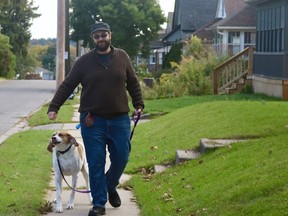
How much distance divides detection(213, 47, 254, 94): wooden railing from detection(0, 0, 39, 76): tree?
191ft

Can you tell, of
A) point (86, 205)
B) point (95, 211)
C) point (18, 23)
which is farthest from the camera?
point (18, 23)

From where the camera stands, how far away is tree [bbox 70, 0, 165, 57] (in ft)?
186

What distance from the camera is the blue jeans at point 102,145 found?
28.3ft

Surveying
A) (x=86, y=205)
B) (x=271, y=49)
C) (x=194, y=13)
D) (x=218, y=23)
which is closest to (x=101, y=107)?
(x=86, y=205)

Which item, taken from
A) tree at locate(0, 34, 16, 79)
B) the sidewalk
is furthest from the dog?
tree at locate(0, 34, 16, 79)

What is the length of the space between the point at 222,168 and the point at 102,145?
1837 millimetres

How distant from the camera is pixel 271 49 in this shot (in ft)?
95.1

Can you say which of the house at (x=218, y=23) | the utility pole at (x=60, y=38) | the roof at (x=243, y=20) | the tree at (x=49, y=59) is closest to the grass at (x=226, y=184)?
the utility pole at (x=60, y=38)

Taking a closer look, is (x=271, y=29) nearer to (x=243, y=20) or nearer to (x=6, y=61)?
(x=243, y=20)

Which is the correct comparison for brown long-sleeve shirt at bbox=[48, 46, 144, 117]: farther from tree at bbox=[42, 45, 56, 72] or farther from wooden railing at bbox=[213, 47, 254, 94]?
tree at bbox=[42, 45, 56, 72]

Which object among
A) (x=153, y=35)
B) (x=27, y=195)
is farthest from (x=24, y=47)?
(x=27, y=195)

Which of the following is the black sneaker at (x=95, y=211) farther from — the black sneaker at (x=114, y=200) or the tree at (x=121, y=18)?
the tree at (x=121, y=18)

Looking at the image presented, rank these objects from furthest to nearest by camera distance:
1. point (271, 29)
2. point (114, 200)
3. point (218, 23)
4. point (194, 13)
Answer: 1. point (194, 13)
2. point (218, 23)
3. point (271, 29)
4. point (114, 200)

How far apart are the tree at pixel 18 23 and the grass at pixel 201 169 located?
2819 inches
